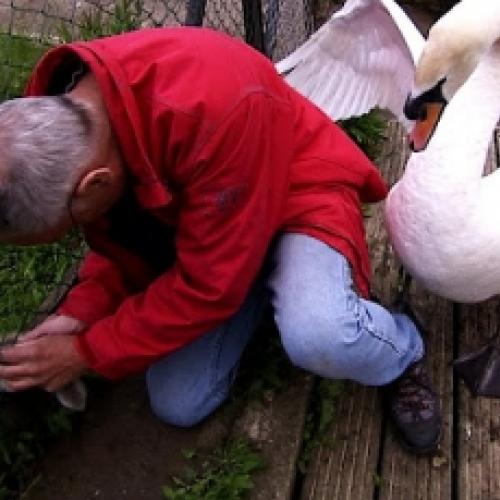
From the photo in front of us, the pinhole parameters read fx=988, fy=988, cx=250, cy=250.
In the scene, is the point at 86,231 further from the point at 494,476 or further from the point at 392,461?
the point at 494,476

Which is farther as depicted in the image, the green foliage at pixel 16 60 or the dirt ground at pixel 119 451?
the green foliage at pixel 16 60

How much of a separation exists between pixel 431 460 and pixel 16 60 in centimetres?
181

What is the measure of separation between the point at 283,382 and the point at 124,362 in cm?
44

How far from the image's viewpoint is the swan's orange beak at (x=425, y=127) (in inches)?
79.0

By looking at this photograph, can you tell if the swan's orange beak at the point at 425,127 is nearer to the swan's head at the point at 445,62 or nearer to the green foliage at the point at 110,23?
the swan's head at the point at 445,62

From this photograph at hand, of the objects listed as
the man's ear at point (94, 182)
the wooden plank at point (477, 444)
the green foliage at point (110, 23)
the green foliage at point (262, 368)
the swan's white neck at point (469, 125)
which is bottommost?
the green foliage at point (262, 368)

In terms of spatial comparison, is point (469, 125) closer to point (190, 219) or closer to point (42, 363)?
point (190, 219)

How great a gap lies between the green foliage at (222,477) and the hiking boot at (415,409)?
310 millimetres

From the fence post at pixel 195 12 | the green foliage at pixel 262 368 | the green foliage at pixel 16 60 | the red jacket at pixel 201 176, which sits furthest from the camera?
the green foliage at pixel 16 60

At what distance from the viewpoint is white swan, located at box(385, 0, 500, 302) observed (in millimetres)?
1982

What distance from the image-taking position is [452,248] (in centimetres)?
204

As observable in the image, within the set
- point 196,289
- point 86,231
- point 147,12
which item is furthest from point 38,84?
point 147,12

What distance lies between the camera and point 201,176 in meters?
1.61

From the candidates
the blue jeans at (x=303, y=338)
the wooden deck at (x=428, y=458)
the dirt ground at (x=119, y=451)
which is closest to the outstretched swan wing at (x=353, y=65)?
the wooden deck at (x=428, y=458)
